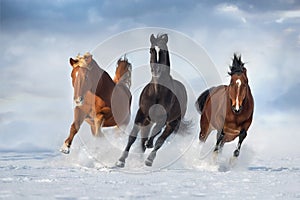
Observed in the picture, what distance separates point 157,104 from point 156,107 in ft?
0.18

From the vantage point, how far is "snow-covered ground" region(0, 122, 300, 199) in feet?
21.2

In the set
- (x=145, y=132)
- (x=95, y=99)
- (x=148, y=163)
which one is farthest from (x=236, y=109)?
(x=95, y=99)

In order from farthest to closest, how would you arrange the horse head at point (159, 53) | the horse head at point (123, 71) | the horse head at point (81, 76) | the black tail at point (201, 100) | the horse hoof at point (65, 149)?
the horse head at point (123, 71) → the black tail at point (201, 100) → the horse hoof at point (65, 149) → the horse head at point (81, 76) → the horse head at point (159, 53)

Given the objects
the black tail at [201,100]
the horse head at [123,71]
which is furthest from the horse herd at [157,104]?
the horse head at [123,71]

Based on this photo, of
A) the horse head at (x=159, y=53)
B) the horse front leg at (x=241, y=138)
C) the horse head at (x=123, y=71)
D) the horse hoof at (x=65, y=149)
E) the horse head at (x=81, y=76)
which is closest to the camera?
the horse head at (x=159, y=53)

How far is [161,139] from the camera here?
9086mm

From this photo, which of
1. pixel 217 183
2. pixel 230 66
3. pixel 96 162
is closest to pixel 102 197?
pixel 217 183

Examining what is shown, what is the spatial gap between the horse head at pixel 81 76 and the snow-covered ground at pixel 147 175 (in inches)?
37.7

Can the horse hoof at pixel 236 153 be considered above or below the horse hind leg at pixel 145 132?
below

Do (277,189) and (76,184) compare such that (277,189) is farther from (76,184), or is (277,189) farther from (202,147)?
(202,147)

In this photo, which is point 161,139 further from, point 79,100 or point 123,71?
point 123,71

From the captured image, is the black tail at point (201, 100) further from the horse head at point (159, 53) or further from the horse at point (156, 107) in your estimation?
the horse head at point (159, 53)

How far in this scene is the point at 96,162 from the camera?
30.5 feet

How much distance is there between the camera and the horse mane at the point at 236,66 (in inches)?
355
